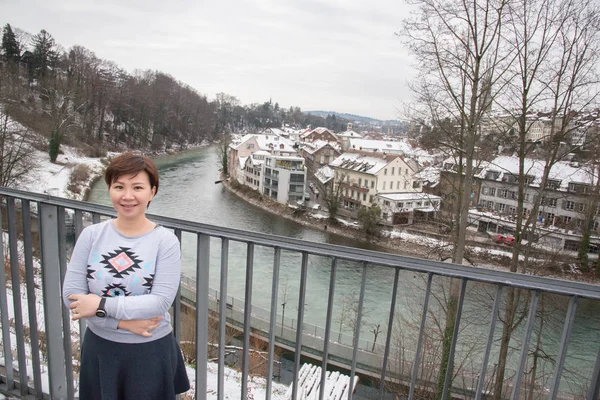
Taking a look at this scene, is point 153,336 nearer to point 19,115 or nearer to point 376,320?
point 376,320

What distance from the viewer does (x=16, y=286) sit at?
1.75 metres

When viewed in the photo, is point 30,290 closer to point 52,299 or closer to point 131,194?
point 52,299

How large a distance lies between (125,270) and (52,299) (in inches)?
29.5

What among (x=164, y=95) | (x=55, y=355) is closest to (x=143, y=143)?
(x=164, y=95)

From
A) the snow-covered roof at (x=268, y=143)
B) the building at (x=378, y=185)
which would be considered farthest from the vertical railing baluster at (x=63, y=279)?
the snow-covered roof at (x=268, y=143)

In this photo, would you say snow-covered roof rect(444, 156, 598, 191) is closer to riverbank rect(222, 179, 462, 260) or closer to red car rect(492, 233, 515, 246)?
red car rect(492, 233, 515, 246)

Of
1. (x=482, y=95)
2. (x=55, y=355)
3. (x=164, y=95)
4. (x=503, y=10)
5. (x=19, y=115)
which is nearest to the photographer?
(x=55, y=355)

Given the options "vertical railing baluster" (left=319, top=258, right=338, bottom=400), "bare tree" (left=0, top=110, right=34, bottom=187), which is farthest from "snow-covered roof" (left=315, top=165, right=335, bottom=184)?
"vertical railing baluster" (left=319, top=258, right=338, bottom=400)

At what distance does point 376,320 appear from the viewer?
10.8 meters

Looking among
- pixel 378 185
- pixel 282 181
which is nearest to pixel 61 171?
pixel 282 181

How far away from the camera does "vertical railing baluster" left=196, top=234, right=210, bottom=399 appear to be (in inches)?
56.4

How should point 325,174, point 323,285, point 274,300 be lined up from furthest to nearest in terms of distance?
point 325,174 → point 323,285 → point 274,300

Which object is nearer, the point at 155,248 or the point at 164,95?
the point at 155,248

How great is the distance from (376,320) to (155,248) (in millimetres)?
10367
